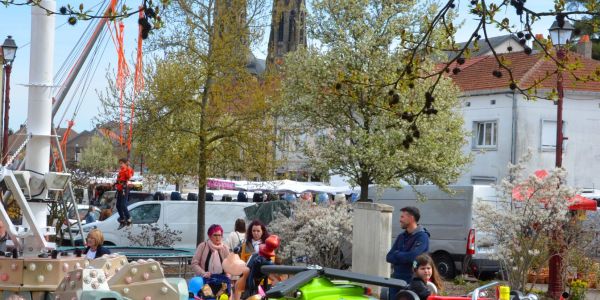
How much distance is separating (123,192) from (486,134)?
26372 millimetres

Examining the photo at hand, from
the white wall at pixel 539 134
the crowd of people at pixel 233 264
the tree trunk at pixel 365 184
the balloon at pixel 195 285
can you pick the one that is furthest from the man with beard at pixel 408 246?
the white wall at pixel 539 134

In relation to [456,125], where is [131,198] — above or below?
below

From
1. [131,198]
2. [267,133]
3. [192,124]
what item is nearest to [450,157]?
[267,133]

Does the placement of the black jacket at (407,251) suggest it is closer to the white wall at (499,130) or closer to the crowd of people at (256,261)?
the crowd of people at (256,261)

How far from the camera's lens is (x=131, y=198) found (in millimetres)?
36406

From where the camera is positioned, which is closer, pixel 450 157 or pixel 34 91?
pixel 34 91

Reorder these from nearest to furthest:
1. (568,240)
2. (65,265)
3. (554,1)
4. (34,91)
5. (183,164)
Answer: (554,1)
(65,265)
(34,91)
(568,240)
(183,164)

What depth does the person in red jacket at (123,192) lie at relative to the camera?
24000mm

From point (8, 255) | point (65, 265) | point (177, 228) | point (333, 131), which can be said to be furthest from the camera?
point (333, 131)

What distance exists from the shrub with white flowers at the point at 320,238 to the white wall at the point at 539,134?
87.5 feet

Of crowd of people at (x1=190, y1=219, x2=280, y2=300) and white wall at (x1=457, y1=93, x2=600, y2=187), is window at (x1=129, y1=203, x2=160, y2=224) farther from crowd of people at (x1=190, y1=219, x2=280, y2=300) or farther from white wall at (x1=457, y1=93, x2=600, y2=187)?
white wall at (x1=457, y1=93, x2=600, y2=187)

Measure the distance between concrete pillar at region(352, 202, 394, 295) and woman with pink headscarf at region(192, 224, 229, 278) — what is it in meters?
3.03

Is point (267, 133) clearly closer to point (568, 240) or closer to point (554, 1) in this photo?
point (568, 240)

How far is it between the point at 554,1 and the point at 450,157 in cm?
2036
